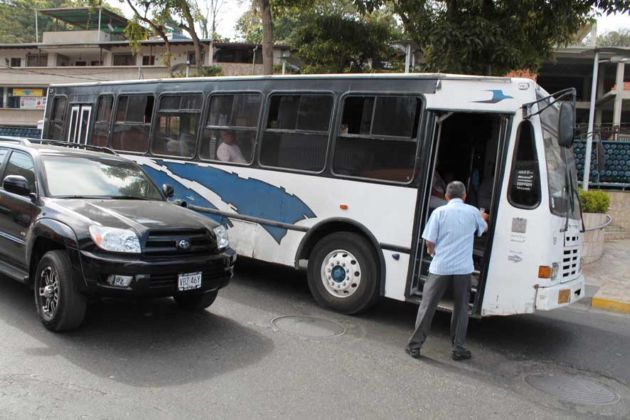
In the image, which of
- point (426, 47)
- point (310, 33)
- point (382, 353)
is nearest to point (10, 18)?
point (310, 33)

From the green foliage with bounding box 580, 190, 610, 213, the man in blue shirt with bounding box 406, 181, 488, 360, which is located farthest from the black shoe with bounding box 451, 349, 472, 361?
the green foliage with bounding box 580, 190, 610, 213

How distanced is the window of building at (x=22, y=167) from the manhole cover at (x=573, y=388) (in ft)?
17.4

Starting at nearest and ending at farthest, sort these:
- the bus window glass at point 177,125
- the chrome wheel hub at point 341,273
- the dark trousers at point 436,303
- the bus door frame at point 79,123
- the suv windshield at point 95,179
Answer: the dark trousers at point 436,303
the suv windshield at point 95,179
the chrome wheel hub at point 341,273
the bus window glass at point 177,125
the bus door frame at point 79,123

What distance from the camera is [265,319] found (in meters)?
6.14

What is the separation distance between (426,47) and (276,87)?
3.35 metres

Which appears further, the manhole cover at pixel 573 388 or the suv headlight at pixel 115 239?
the suv headlight at pixel 115 239

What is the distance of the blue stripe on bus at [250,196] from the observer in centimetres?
716

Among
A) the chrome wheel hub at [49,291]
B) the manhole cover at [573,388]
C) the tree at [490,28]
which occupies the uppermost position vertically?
the tree at [490,28]

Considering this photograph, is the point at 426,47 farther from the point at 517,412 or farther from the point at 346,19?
the point at 517,412

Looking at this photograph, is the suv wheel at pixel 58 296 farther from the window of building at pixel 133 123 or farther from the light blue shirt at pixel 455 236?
the window of building at pixel 133 123

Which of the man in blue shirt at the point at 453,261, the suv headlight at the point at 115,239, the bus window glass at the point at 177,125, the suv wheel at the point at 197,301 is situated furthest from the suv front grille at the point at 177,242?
the bus window glass at the point at 177,125

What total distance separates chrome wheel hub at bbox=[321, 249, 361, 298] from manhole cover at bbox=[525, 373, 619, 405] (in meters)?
2.23

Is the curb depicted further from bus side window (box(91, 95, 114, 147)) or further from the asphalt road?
bus side window (box(91, 95, 114, 147))

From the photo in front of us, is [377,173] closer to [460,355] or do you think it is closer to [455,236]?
[455,236]
